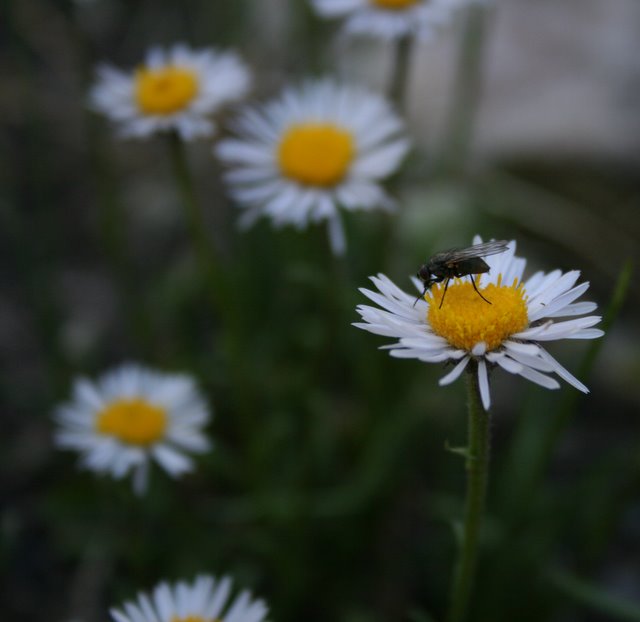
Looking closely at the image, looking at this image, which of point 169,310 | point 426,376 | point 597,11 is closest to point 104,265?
point 169,310

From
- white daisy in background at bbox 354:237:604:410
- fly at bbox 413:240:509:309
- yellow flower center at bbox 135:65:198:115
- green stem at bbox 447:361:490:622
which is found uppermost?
yellow flower center at bbox 135:65:198:115

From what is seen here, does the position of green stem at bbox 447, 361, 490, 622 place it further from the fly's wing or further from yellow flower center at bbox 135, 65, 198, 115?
yellow flower center at bbox 135, 65, 198, 115

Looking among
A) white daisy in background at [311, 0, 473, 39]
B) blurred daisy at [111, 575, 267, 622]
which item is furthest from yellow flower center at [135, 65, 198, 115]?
blurred daisy at [111, 575, 267, 622]

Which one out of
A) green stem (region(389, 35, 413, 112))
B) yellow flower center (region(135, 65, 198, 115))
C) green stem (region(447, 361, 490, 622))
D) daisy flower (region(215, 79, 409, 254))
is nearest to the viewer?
green stem (region(447, 361, 490, 622))

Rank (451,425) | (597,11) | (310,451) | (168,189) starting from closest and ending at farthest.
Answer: (310,451)
(451,425)
(168,189)
(597,11)

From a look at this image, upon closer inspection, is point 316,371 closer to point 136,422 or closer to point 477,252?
point 136,422

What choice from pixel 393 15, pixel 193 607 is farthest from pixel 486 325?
pixel 393 15

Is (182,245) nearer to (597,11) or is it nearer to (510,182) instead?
(510,182)
